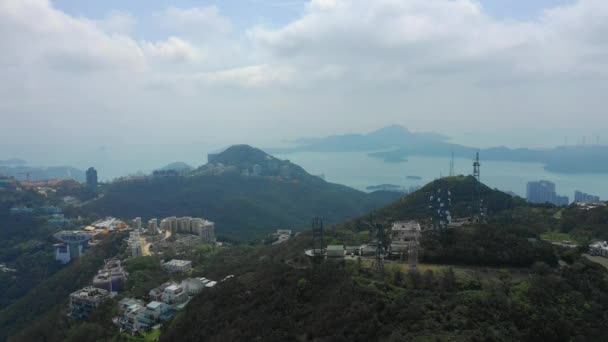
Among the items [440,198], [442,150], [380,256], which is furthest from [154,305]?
[442,150]

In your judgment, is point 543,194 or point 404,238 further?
point 543,194

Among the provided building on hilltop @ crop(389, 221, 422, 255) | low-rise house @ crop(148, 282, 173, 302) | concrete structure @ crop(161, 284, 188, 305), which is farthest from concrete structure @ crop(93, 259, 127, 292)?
building on hilltop @ crop(389, 221, 422, 255)

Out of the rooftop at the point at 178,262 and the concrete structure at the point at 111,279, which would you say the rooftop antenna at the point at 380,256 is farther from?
the concrete structure at the point at 111,279

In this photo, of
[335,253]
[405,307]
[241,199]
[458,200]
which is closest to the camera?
[405,307]

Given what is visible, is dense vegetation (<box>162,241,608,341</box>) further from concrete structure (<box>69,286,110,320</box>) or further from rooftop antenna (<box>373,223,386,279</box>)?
concrete structure (<box>69,286,110,320</box>)

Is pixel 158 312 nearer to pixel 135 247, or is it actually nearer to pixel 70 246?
pixel 135 247

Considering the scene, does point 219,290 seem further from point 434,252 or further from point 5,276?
point 5,276

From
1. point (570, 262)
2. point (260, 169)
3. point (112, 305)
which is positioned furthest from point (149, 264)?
point (260, 169)
